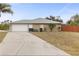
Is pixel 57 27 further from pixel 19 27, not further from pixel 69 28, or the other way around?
pixel 19 27

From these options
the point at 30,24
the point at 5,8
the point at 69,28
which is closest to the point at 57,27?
the point at 69,28

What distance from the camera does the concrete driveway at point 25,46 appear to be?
11602mm

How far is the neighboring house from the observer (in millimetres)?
11570

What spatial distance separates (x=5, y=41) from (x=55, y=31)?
1.48 meters

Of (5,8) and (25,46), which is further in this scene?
(25,46)

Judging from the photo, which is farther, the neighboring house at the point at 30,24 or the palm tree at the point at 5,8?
the neighboring house at the point at 30,24

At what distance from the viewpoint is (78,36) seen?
1172 cm

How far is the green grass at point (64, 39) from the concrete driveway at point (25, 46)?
132 mm

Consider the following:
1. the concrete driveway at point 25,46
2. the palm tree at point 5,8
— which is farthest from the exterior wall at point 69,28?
the palm tree at point 5,8

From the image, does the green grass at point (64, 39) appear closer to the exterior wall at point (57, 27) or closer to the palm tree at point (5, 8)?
the exterior wall at point (57, 27)

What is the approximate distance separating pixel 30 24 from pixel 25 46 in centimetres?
66

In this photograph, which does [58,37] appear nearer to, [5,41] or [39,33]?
[39,33]

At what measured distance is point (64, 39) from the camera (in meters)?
11.8

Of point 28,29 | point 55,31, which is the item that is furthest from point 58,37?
point 28,29
